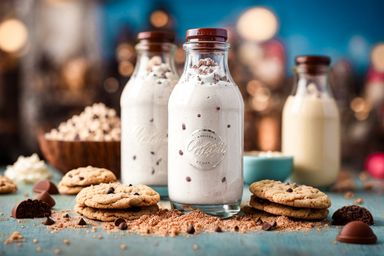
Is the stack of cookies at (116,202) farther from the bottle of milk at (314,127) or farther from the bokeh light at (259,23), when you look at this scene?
the bokeh light at (259,23)

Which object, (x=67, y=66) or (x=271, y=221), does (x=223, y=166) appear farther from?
(x=67, y=66)

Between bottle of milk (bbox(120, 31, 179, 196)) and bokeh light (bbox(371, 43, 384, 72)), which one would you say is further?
bokeh light (bbox(371, 43, 384, 72))

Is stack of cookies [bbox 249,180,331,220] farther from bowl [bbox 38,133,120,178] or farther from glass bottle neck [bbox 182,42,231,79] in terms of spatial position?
Answer: bowl [bbox 38,133,120,178]

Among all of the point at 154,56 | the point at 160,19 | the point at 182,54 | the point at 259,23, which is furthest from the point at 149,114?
the point at 160,19

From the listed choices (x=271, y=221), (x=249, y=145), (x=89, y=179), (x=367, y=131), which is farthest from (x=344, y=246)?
(x=367, y=131)

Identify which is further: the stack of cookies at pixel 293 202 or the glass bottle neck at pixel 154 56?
the glass bottle neck at pixel 154 56

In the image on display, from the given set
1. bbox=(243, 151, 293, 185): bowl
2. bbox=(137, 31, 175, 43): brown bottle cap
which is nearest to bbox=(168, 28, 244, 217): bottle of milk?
bbox=(137, 31, 175, 43): brown bottle cap

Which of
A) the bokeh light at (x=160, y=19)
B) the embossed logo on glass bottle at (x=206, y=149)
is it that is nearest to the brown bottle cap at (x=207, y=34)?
the embossed logo on glass bottle at (x=206, y=149)
